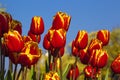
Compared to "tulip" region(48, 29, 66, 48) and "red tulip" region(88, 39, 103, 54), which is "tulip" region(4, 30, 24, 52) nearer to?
"tulip" region(48, 29, 66, 48)

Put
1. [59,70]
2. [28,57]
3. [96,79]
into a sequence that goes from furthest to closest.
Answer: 1. [96,79]
2. [59,70]
3. [28,57]

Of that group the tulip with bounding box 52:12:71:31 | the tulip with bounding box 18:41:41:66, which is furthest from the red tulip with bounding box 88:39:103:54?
the tulip with bounding box 18:41:41:66

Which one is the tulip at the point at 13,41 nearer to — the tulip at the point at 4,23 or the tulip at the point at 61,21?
the tulip at the point at 4,23

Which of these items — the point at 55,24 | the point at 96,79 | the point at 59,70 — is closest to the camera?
the point at 55,24

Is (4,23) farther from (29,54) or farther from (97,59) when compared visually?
(97,59)

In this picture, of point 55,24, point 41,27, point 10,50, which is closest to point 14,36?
point 10,50

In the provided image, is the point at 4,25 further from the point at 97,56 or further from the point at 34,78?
the point at 97,56

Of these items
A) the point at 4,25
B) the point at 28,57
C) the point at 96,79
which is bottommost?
the point at 96,79
